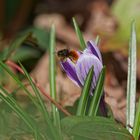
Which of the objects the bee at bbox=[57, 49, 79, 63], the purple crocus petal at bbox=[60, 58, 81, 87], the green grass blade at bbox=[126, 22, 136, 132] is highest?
the bee at bbox=[57, 49, 79, 63]

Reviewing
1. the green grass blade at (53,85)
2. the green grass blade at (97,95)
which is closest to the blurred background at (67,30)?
the green grass blade at (53,85)

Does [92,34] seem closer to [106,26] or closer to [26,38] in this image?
[106,26]

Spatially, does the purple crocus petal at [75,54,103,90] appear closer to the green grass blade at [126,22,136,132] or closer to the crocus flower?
the crocus flower

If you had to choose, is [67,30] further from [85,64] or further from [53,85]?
[85,64]

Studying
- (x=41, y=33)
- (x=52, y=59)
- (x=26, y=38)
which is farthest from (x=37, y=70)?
(x=52, y=59)

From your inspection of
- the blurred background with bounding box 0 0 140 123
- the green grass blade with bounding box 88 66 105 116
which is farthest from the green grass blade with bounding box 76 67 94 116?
the blurred background with bounding box 0 0 140 123

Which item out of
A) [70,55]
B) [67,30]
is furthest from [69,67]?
[67,30]

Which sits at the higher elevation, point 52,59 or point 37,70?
point 52,59
